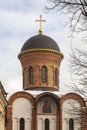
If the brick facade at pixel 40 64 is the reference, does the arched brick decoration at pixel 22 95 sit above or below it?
below

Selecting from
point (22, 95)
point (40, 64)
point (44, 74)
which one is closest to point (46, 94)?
point (22, 95)

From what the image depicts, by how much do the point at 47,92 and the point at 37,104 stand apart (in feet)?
4.88

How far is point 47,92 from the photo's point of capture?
134 feet

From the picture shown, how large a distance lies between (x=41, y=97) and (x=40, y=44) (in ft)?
18.4

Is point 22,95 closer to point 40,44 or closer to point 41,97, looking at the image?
point 41,97

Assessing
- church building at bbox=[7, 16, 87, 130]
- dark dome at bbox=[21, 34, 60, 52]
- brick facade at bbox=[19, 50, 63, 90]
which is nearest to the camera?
church building at bbox=[7, 16, 87, 130]

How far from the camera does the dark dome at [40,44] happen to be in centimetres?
4462

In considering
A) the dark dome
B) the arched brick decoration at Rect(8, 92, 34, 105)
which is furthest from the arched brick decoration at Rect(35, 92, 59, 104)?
the dark dome

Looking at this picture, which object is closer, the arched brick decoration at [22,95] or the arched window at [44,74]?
the arched brick decoration at [22,95]

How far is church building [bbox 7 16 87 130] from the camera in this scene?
4088 cm

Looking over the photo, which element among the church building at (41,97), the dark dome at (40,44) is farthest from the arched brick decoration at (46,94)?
the dark dome at (40,44)

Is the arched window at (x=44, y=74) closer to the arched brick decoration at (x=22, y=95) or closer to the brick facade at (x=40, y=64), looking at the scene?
the brick facade at (x=40, y=64)

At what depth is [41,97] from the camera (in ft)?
136

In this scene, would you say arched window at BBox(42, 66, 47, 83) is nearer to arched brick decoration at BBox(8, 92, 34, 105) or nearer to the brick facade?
the brick facade
